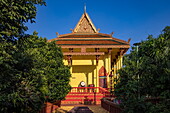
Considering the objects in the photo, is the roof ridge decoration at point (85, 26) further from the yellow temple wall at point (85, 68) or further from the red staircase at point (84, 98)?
the red staircase at point (84, 98)

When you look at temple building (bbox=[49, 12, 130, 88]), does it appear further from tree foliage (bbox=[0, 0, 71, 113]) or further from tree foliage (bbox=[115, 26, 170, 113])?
tree foliage (bbox=[0, 0, 71, 113])

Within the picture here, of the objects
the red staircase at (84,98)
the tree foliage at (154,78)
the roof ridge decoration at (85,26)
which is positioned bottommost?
the red staircase at (84,98)

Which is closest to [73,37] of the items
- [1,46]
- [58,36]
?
[58,36]

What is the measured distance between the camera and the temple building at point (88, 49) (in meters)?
17.9

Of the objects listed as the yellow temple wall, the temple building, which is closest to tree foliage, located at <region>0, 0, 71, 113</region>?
the temple building

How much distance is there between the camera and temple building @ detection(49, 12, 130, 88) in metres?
17.9

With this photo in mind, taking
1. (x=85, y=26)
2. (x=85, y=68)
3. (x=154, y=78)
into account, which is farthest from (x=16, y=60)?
(x=85, y=26)

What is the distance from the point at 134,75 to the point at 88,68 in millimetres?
14016

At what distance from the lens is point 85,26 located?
20625mm

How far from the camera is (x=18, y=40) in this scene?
4.38 m

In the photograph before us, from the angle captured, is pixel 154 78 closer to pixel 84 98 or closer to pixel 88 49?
pixel 84 98

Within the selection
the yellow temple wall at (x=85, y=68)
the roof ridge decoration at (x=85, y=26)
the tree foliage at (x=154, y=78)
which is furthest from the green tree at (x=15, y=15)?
the roof ridge decoration at (x=85, y=26)

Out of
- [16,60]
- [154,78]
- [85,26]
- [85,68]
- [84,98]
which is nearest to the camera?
[154,78]

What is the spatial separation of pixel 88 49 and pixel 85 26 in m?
3.23
